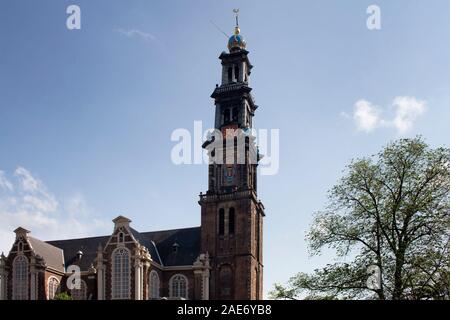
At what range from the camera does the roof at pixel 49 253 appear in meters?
58.4

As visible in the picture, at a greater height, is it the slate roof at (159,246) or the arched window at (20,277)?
the slate roof at (159,246)

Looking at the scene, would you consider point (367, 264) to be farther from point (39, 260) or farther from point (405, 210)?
point (39, 260)

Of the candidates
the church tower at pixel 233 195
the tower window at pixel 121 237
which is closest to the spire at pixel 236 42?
the church tower at pixel 233 195

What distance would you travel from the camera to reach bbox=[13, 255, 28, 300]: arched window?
187ft

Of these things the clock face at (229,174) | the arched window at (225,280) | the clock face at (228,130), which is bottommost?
the arched window at (225,280)

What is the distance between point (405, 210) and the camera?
2102 centimetres

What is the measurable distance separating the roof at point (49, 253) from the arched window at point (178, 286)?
47.5 ft

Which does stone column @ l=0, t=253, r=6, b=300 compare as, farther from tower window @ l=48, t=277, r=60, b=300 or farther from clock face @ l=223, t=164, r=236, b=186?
clock face @ l=223, t=164, r=236, b=186

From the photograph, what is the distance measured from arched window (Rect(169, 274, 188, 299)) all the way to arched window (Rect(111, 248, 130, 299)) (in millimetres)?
5577

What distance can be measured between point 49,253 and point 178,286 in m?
17.1

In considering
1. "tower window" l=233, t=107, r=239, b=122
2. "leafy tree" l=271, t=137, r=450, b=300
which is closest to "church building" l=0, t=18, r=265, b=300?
"tower window" l=233, t=107, r=239, b=122

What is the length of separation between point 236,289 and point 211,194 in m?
11.6

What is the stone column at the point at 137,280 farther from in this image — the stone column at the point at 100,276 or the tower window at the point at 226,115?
the tower window at the point at 226,115
